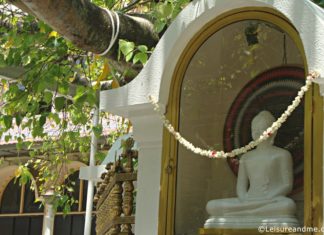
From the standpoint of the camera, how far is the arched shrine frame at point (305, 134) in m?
3.58

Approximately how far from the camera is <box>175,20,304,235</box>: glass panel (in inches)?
157

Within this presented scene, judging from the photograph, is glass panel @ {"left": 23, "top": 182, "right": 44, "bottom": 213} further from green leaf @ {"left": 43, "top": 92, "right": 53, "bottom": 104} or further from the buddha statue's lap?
the buddha statue's lap

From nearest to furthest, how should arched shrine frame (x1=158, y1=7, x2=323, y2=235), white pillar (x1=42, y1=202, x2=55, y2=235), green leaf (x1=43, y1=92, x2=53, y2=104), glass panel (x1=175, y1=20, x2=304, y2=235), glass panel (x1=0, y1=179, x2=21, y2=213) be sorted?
arched shrine frame (x1=158, y1=7, x2=323, y2=235) < glass panel (x1=175, y1=20, x2=304, y2=235) < green leaf (x1=43, y1=92, x2=53, y2=104) < white pillar (x1=42, y1=202, x2=55, y2=235) < glass panel (x1=0, y1=179, x2=21, y2=213)

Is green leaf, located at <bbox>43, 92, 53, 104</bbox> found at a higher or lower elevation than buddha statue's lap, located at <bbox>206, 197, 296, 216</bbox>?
higher

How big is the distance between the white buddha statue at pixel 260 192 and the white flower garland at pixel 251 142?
110 millimetres

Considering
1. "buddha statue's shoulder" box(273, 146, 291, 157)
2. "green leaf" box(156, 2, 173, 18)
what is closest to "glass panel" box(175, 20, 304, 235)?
"buddha statue's shoulder" box(273, 146, 291, 157)

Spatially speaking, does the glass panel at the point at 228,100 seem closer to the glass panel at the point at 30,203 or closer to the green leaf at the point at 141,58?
the green leaf at the point at 141,58

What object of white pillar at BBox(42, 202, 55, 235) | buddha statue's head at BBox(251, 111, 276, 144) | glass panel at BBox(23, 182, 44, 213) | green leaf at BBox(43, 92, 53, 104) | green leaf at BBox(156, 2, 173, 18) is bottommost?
white pillar at BBox(42, 202, 55, 235)

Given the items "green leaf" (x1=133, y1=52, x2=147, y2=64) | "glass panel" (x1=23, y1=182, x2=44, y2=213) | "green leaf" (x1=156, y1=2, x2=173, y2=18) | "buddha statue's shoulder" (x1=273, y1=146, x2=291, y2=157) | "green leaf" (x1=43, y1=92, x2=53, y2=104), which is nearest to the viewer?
"buddha statue's shoulder" (x1=273, y1=146, x2=291, y2=157)

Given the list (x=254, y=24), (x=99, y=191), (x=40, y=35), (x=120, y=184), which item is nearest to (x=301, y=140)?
(x=254, y=24)

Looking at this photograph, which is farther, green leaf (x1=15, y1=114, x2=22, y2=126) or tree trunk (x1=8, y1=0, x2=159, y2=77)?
green leaf (x1=15, y1=114, x2=22, y2=126)

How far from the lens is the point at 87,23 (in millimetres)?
4840

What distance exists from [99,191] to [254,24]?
237 cm

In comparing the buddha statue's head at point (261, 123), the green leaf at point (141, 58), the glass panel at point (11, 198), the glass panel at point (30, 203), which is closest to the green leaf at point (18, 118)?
the green leaf at point (141, 58)
